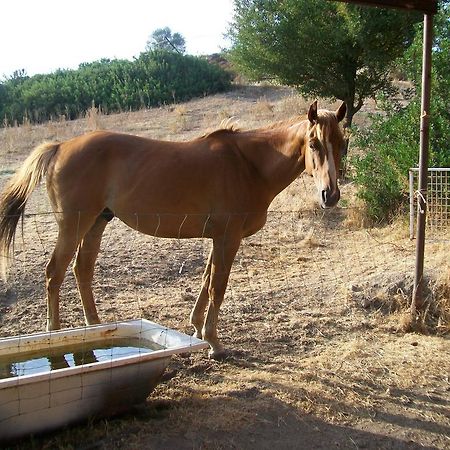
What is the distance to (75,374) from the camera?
2918 millimetres

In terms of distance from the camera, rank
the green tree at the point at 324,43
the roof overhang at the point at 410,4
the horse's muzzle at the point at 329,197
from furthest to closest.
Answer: the green tree at the point at 324,43
the roof overhang at the point at 410,4
the horse's muzzle at the point at 329,197

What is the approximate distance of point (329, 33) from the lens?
1181 cm

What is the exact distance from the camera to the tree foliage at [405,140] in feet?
28.2

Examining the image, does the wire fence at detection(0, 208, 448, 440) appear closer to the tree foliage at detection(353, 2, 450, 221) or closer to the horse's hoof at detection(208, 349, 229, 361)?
the horse's hoof at detection(208, 349, 229, 361)

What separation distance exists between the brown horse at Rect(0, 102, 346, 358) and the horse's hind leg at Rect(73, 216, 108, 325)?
0.26m

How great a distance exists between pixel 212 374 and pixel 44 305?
6.95 ft

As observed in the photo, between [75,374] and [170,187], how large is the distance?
177 centimetres

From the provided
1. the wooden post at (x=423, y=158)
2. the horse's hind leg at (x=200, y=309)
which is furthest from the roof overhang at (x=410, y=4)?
the horse's hind leg at (x=200, y=309)

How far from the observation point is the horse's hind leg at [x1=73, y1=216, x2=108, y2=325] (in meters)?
4.58

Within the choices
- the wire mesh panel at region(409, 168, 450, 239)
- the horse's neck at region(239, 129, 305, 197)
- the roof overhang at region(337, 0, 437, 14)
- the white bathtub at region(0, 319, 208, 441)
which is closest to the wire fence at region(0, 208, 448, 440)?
the white bathtub at region(0, 319, 208, 441)

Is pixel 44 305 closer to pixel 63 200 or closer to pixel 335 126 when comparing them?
pixel 63 200

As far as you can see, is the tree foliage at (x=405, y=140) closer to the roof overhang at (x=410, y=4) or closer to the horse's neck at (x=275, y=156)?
the roof overhang at (x=410, y=4)

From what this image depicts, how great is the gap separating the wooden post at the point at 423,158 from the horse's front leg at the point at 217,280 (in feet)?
5.92

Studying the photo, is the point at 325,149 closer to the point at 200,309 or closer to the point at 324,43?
the point at 200,309
